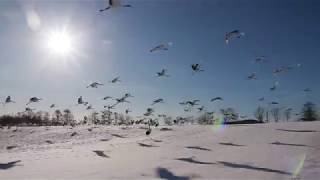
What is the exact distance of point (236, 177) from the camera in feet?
42.3

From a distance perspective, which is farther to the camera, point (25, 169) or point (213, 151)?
point (213, 151)

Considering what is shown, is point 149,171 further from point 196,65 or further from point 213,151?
point 196,65

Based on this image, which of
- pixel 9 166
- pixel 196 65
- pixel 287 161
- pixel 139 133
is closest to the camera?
pixel 287 161

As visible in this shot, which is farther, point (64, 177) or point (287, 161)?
point (287, 161)

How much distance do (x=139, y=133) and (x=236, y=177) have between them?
21508 millimetres

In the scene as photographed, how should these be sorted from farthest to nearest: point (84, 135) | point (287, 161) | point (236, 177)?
point (84, 135), point (287, 161), point (236, 177)

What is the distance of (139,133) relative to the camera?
3400 centimetres

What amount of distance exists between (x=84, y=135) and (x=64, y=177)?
22.8 m

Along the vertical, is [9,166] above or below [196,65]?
below

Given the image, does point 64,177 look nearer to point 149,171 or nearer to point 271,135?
point 149,171

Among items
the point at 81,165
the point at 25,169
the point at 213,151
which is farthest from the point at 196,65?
the point at 25,169

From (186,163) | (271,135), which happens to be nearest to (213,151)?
(186,163)

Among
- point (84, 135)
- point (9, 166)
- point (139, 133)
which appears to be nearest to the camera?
point (9, 166)

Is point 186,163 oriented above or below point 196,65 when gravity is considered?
below
